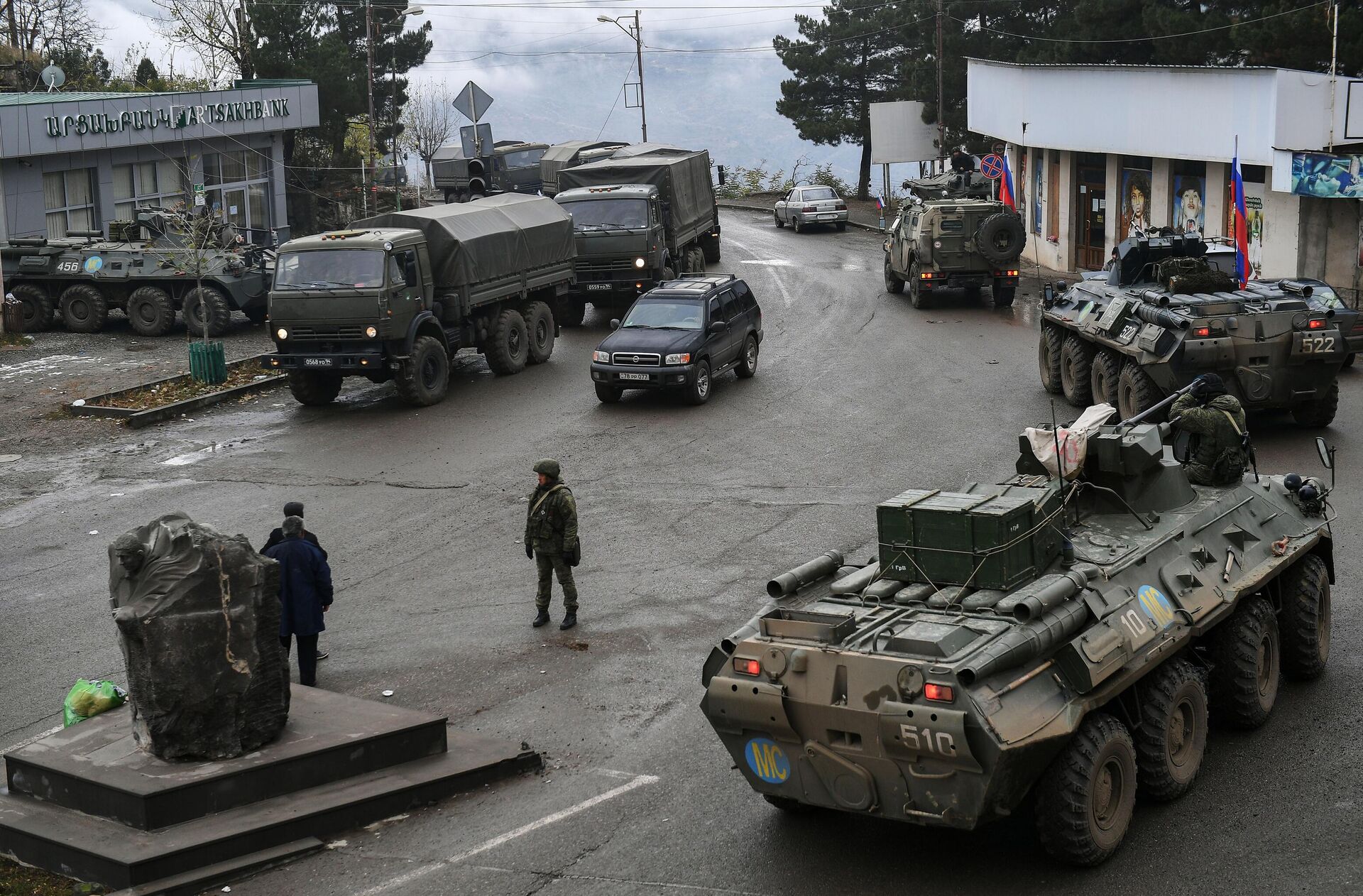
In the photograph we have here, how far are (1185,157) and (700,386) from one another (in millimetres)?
13505

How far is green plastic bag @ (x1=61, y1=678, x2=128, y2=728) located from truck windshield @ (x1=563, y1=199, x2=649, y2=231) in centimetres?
1913

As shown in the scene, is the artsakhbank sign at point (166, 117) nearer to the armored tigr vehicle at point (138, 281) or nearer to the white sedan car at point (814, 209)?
the armored tigr vehicle at point (138, 281)

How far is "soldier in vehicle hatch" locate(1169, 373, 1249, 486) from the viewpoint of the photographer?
10562 mm

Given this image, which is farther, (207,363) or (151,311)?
(151,311)

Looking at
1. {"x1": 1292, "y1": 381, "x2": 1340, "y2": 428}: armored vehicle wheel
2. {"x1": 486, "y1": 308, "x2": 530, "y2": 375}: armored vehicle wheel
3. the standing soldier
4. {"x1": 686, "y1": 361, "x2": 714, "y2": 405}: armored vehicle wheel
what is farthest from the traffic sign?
the standing soldier

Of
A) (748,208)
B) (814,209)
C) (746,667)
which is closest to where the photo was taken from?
(746,667)

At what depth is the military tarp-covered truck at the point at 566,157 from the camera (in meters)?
41.6

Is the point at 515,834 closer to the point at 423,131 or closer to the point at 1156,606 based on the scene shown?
the point at 1156,606

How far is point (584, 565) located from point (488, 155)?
20.0 metres

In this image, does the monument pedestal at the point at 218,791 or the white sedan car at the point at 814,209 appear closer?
the monument pedestal at the point at 218,791

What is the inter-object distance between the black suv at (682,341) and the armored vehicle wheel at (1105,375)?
5.39m

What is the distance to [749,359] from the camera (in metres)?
23.5

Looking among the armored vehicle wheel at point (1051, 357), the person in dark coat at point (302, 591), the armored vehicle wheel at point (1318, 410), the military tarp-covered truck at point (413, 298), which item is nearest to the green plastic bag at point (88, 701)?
the person in dark coat at point (302, 591)

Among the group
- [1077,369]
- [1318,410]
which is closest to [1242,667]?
[1318,410]
